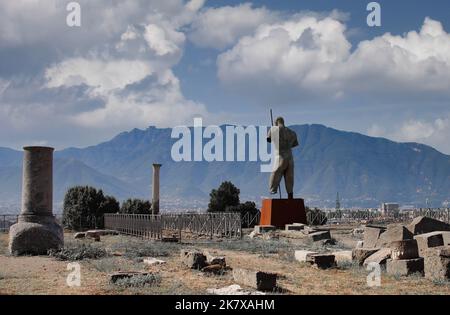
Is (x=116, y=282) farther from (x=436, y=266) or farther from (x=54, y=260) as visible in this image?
(x=436, y=266)

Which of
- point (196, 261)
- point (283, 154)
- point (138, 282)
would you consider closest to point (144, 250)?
point (196, 261)

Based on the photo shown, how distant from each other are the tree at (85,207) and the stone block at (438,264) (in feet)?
97.7

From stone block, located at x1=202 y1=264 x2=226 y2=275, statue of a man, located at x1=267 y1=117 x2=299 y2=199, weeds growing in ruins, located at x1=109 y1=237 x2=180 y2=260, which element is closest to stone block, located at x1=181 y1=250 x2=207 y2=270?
stone block, located at x1=202 y1=264 x2=226 y2=275

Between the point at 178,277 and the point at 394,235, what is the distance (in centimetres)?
666

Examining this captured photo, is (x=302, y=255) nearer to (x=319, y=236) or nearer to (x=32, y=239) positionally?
(x=319, y=236)

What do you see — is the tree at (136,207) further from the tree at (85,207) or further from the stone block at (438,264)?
the stone block at (438,264)

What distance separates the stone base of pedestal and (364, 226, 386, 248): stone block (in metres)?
10.0

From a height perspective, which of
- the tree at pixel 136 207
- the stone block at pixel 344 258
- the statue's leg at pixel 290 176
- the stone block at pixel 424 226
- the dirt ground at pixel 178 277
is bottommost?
the dirt ground at pixel 178 277

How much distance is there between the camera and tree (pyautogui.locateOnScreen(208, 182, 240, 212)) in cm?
4338

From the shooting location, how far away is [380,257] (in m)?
15.0

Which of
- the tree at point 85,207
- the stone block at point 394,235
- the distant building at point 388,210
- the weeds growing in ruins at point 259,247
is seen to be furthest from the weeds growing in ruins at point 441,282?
the distant building at point 388,210

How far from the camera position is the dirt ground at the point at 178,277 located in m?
11.6

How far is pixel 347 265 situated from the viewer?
1517 centimetres
